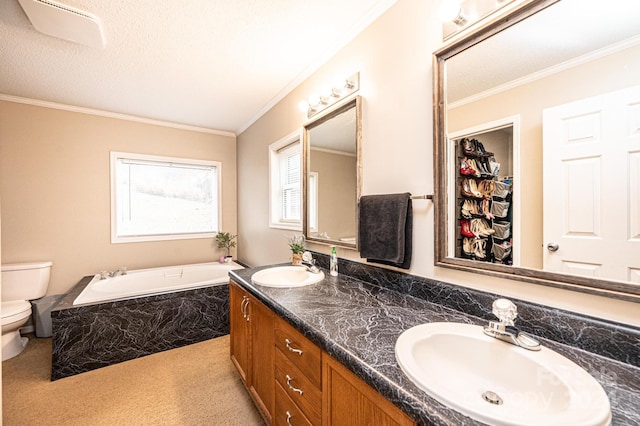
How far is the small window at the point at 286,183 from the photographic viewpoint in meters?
2.44

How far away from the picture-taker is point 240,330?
70.7 inches

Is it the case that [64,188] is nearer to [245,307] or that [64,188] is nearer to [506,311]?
[245,307]

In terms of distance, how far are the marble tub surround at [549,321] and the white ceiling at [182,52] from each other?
157cm

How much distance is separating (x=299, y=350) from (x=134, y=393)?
162 cm

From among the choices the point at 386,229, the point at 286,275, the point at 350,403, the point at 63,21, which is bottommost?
the point at 350,403

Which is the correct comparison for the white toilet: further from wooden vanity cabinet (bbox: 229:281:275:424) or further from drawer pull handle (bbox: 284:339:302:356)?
drawer pull handle (bbox: 284:339:302:356)

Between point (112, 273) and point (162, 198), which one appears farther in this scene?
point (162, 198)

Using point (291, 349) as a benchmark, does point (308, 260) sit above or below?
above

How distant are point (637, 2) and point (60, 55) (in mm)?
3209

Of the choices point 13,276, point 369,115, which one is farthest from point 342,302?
point 13,276

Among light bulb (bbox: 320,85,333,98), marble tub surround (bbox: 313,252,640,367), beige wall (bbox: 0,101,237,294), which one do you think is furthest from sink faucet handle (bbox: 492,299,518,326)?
beige wall (bbox: 0,101,237,294)

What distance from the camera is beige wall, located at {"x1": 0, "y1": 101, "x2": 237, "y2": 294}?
2.66 m

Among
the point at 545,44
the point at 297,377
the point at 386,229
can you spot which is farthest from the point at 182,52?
the point at 297,377

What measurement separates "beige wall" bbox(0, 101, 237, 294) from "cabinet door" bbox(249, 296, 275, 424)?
250 cm
